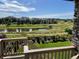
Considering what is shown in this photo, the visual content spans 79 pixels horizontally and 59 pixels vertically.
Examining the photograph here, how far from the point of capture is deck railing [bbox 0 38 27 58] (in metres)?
6.05

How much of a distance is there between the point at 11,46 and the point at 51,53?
308 cm

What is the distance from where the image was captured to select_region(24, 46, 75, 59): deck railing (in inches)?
137

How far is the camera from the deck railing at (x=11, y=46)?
6.05 m

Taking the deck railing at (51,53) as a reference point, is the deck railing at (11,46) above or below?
below

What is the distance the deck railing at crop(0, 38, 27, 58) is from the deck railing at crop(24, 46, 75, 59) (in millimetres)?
2553

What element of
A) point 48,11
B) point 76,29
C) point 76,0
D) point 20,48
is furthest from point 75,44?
point 48,11

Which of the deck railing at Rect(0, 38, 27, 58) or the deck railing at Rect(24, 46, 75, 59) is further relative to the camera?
the deck railing at Rect(0, 38, 27, 58)

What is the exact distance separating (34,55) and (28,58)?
159 millimetres

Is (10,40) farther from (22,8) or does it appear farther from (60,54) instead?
(22,8)

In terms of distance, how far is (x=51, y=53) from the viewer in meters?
3.73

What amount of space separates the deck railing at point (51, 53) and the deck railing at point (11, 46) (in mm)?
2553

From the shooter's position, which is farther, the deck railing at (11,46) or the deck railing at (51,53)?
the deck railing at (11,46)

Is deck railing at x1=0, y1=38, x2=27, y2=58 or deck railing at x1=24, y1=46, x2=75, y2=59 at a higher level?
deck railing at x1=24, y1=46, x2=75, y2=59

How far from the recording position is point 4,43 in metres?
6.17
